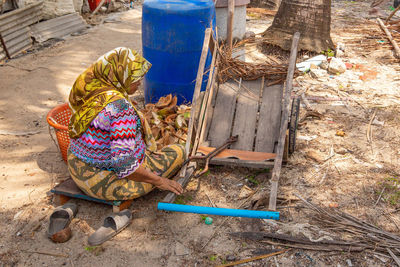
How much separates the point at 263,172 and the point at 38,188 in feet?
6.93

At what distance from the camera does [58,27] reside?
8.00 m

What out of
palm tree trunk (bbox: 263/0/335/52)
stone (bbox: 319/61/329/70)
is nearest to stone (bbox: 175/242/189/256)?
stone (bbox: 319/61/329/70)

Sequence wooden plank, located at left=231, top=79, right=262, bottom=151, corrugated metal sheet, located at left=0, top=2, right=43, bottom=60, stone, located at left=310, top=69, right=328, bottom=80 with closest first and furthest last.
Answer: wooden plank, located at left=231, top=79, right=262, bottom=151
stone, located at left=310, top=69, right=328, bottom=80
corrugated metal sheet, located at left=0, top=2, right=43, bottom=60

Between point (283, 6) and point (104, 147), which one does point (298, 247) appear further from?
point (283, 6)

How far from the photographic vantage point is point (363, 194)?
318 centimetres

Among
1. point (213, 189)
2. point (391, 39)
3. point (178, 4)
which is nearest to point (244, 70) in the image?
point (178, 4)

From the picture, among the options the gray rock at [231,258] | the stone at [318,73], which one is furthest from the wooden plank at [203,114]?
the stone at [318,73]

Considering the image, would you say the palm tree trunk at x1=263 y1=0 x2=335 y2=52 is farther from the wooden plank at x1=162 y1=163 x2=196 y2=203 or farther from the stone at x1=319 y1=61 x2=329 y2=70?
the wooden plank at x1=162 y1=163 x2=196 y2=203

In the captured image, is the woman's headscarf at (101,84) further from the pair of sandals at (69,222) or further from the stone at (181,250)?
the stone at (181,250)

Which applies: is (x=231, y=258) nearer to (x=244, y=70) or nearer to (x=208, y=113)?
(x=208, y=113)

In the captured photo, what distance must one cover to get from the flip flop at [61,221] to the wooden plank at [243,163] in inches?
51.5

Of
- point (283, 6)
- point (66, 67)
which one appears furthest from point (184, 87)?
point (283, 6)

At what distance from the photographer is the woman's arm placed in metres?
2.70

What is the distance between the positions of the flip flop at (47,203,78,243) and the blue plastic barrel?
2091 mm
